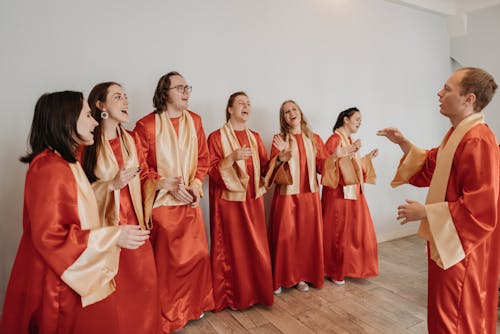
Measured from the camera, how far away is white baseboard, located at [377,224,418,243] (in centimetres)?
434

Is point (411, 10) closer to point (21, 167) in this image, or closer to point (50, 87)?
point (50, 87)

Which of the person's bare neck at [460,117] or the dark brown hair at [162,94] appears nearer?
the person's bare neck at [460,117]

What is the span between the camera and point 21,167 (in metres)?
2.35

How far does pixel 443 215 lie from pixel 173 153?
5.57 ft

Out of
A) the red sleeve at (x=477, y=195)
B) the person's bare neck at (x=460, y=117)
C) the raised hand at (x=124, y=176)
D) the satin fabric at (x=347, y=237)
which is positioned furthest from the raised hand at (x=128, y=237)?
the satin fabric at (x=347, y=237)

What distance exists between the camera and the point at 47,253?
1158 mm

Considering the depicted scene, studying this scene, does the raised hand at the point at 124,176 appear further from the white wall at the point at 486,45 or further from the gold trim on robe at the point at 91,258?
the white wall at the point at 486,45

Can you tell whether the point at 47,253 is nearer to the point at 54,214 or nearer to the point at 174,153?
the point at 54,214

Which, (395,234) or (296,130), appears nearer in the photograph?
(296,130)

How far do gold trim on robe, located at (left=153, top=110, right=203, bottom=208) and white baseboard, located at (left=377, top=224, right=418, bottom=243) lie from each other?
315 centimetres

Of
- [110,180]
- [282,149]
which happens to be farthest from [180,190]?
[282,149]

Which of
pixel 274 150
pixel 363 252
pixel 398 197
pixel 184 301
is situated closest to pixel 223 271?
pixel 184 301

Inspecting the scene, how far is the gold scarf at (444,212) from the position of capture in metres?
1.43

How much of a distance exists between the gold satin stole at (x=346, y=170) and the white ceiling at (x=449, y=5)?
2.66 metres
